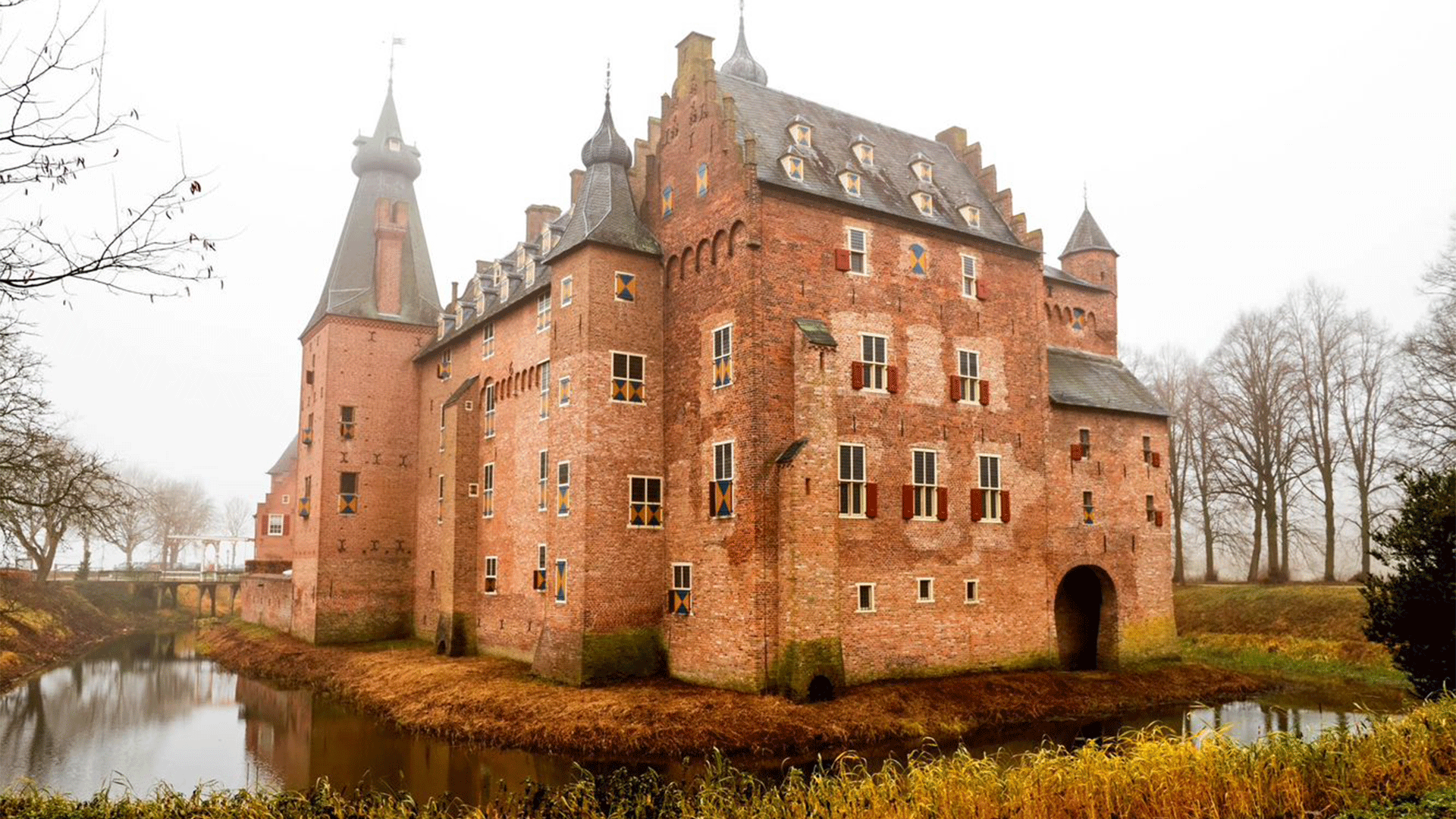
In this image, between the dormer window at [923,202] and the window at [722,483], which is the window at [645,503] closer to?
the window at [722,483]

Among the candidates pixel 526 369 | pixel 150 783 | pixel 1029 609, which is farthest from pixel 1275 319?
pixel 150 783

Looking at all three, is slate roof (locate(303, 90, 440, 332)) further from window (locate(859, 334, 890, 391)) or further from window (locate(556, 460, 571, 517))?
window (locate(859, 334, 890, 391))

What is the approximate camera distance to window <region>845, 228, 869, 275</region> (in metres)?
22.4

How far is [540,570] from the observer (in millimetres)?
24484

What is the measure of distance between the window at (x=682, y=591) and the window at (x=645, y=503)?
1.20 meters

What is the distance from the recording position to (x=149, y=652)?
39125mm

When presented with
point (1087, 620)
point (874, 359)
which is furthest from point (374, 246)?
point (1087, 620)

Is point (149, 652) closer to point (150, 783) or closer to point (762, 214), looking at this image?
point (150, 783)

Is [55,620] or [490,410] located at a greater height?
[490,410]

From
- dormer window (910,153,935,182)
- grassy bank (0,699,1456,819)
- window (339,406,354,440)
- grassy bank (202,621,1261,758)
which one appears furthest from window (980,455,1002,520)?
window (339,406,354,440)

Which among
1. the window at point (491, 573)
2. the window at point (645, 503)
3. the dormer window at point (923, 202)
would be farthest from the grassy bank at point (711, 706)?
the dormer window at point (923, 202)

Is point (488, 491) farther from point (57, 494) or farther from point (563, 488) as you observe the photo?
point (57, 494)

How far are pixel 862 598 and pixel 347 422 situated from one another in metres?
20.8

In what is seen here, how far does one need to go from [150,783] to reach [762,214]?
1543 centimetres
